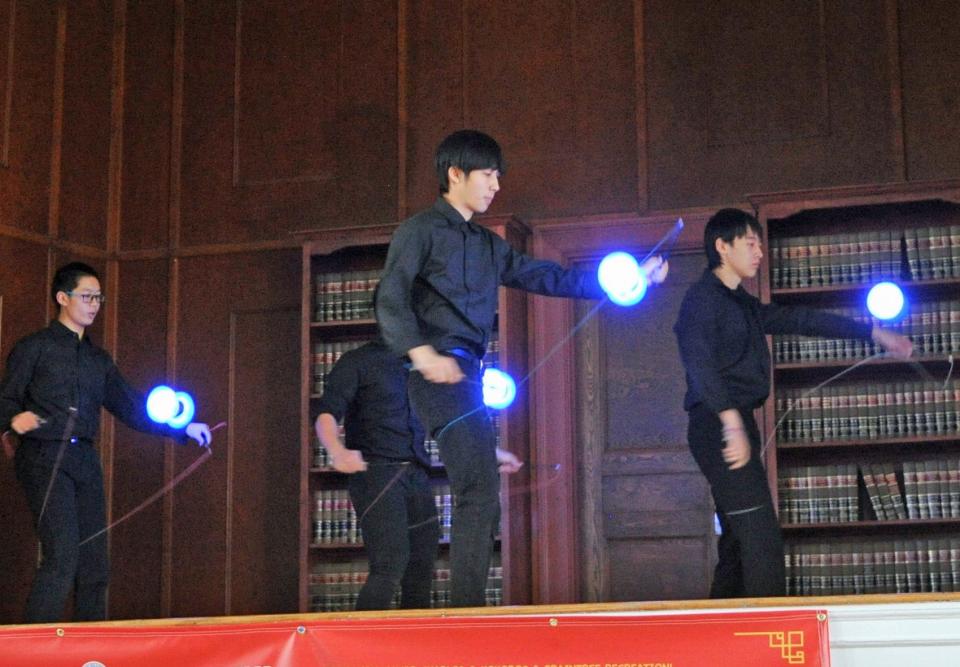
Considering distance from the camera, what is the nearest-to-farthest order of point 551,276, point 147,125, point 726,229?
point 551,276 → point 726,229 → point 147,125

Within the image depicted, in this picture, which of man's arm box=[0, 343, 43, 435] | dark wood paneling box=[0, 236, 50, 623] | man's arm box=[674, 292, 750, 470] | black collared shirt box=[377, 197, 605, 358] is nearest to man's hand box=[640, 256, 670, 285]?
black collared shirt box=[377, 197, 605, 358]

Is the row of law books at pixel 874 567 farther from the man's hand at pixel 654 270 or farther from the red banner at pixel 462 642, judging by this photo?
the red banner at pixel 462 642

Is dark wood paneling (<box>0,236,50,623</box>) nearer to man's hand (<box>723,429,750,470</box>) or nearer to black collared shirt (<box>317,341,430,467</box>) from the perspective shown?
black collared shirt (<box>317,341,430,467</box>)

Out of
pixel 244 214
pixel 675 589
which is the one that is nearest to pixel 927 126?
pixel 675 589

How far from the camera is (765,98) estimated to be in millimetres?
6031

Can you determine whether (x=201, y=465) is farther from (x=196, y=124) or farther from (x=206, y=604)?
(x=196, y=124)

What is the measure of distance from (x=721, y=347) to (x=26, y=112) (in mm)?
3681

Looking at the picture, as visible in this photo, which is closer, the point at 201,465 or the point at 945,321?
the point at 945,321

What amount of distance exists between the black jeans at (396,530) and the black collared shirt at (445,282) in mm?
842

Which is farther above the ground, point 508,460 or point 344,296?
point 344,296

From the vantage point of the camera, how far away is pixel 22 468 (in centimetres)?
498

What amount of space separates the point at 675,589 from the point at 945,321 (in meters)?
1.51

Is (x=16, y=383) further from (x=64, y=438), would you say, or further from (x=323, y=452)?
(x=323, y=452)

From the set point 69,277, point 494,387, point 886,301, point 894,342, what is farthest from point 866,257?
point 69,277
